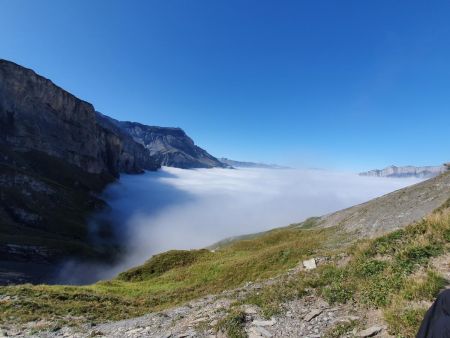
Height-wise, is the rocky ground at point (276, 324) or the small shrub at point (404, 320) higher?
the small shrub at point (404, 320)

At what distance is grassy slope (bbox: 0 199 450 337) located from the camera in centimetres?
1127

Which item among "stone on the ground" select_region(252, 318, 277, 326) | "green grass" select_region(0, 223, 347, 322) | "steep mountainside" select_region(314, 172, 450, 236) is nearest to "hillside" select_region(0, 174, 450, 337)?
"stone on the ground" select_region(252, 318, 277, 326)

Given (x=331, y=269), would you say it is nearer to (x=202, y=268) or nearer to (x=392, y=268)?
(x=392, y=268)

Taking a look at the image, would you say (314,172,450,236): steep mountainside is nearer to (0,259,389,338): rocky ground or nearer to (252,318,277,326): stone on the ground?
(0,259,389,338): rocky ground

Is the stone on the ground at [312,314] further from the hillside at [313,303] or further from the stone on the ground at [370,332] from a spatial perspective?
the stone on the ground at [370,332]

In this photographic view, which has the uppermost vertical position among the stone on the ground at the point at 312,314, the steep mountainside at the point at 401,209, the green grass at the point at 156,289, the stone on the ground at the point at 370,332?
the steep mountainside at the point at 401,209

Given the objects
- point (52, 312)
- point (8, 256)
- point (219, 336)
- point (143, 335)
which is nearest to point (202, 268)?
point (52, 312)

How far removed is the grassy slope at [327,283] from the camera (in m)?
11.3

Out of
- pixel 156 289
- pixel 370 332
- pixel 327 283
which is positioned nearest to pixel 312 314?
pixel 370 332

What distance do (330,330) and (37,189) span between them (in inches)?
7947

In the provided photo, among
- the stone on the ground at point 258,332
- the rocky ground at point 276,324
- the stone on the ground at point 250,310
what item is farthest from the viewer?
the stone on the ground at point 250,310

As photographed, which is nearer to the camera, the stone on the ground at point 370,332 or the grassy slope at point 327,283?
the stone on the ground at point 370,332

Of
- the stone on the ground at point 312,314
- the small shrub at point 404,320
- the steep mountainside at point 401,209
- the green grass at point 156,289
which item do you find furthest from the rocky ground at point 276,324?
the steep mountainside at point 401,209

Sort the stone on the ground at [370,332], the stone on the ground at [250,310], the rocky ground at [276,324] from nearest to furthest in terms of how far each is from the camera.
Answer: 1. the stone on the ground at [370,332]
2. the rocky ground at [276,324]
3. the stone on the ground at [250,310]
